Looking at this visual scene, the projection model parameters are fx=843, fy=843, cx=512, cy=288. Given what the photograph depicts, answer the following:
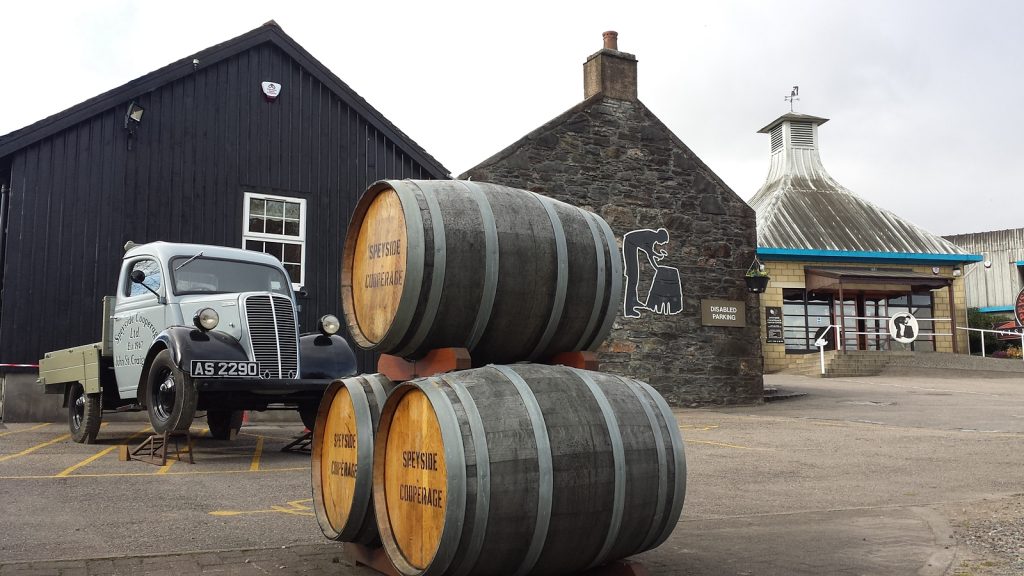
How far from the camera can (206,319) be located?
333 inches

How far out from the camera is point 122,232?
1298 centimetres

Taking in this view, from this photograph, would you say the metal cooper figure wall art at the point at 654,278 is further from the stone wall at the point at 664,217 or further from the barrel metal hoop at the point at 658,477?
the barrel metal hoop at the point at 658,477

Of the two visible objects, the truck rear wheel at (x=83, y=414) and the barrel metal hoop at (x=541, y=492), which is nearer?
the barrel metal hoop at (x=541, y=492)

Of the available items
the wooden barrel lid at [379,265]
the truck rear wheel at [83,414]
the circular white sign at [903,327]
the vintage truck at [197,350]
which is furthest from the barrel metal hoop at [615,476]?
the circular white sign at [903,327]

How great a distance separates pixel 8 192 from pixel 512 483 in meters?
12.2

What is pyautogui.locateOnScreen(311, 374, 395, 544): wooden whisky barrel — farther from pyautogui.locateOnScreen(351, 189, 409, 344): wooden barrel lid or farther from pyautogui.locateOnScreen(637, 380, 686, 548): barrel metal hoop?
pyautogui.locateOnScreen(637, 380, 686, 548): barrel metal hoop

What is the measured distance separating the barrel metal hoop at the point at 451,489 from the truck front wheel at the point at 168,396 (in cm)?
543

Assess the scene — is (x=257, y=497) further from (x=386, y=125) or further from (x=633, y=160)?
(x=633, y=160)

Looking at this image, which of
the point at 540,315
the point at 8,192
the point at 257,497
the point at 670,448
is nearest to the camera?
the point at 670,448

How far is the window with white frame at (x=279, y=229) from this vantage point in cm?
1384

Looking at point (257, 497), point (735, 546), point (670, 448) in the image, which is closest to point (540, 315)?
point (670, 448)

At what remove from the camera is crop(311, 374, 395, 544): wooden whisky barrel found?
4.08 m

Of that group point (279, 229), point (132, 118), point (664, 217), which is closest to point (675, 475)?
point (279, 229)

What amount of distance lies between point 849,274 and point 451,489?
24139 mm
